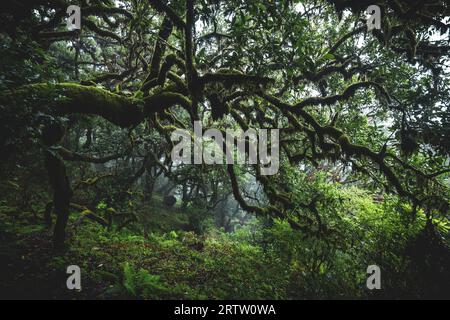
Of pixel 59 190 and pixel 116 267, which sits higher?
pixel 59 190

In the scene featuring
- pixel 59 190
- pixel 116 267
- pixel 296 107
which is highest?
pixel 296 107

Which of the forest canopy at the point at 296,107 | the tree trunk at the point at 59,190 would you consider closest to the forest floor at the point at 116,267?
the forest canopy at the point at 296,107

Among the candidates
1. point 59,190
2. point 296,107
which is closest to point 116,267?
point 59,190

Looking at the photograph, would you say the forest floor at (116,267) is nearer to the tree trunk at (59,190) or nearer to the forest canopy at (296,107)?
the forest canopy at (296,107)

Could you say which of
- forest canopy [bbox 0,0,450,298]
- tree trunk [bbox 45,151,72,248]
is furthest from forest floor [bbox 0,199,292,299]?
tree trunk [bbox 45,151,72,248]

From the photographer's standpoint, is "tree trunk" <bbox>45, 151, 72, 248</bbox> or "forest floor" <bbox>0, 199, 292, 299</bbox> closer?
"forest floor" <bbox>0, 199, 292, 299</bbox>

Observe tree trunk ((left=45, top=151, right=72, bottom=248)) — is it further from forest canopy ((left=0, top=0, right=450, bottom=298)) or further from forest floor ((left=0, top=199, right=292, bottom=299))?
forest floor ((left=0, top=199, right=292, bottom=299))

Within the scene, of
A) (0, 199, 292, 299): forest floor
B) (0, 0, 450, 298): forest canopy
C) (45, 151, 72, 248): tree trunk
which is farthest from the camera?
(45, 151, 72, 248): tree trunk

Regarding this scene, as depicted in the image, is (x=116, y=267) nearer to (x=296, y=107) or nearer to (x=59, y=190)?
(x=59, y=190)

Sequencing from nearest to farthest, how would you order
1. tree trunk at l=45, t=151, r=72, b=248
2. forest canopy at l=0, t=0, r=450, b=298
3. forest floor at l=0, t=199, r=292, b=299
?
forest canopy at l=0, t=0, r=450, b=298 < forest floor at l=0, t=199, r=292, b=299 < tree trunk at l=45, t=151, r=72, b=248

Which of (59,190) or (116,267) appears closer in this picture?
(59,190)

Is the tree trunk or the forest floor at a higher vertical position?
the tree trunk

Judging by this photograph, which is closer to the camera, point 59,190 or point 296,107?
point 59,190

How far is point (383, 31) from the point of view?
A: 536 centimetres
